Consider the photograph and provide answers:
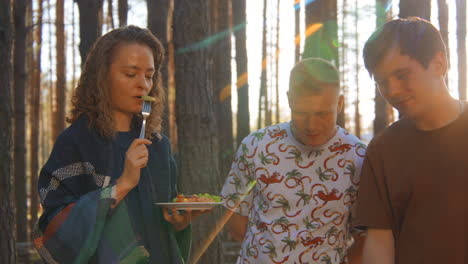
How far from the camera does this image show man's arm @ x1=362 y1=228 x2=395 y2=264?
2.18 metres

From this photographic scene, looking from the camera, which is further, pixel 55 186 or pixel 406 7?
pixel 406 7

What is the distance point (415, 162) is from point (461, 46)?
10.9 metres

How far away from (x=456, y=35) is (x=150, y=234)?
11.5 metres

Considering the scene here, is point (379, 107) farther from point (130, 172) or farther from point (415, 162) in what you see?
point (130, 172)

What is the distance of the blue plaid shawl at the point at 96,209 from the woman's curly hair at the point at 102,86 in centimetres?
6

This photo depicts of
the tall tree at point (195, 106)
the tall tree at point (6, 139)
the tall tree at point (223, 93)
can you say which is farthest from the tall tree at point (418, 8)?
Answer: the tall tree at point (223, 93)

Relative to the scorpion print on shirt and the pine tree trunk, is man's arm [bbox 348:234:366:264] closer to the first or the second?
the scorpion print on shirt

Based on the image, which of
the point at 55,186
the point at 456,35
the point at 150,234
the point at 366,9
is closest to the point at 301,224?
the point at 150,234

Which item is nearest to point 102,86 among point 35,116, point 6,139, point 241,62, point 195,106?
point 195,106

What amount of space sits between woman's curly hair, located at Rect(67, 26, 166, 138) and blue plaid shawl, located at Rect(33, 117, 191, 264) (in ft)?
0.19

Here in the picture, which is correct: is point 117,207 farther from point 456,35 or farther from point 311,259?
point 456,35

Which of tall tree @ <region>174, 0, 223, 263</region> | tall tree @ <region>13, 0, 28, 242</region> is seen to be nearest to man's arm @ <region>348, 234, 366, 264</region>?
tall tree @ <region>174, 0, 223, 263</region>

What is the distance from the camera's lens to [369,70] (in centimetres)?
232

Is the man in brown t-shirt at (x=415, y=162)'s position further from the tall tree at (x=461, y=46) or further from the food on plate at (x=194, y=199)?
the tall tree at (x=461, y=46)
